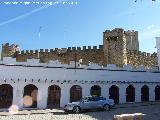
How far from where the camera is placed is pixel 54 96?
32.2 m

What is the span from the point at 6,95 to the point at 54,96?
482 centimetres

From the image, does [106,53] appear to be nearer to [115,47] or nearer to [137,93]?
[115,47]

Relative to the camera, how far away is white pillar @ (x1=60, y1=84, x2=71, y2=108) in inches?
1271

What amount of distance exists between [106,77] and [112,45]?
30.0 ft

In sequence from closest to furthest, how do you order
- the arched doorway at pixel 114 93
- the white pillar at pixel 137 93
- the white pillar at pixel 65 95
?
1. the white pillar at pixel 65 95
2. the arched doorway at pixel 114 93
3. the white pillar at pixel 137 93

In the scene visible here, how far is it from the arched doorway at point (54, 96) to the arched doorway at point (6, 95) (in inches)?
152

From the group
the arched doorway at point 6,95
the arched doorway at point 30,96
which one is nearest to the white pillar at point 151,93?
the arched doorway at point 30,96

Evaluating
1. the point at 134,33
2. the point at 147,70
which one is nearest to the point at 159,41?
the point at 147,70

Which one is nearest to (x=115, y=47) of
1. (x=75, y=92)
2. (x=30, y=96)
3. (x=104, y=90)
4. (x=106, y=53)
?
(x=106, y=53)

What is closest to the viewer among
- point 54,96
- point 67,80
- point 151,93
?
point 54,96

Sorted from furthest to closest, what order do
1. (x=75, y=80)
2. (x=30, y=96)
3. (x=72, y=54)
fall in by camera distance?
(x=72, y=54) → (x=75, y=80) → (x=30, y=96)

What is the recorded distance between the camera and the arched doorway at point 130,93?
36.1 meters

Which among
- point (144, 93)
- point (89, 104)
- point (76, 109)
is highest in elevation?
point (144, 93)

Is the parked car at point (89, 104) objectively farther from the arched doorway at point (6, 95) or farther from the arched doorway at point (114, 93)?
the arched doorway at point (114, 93)
